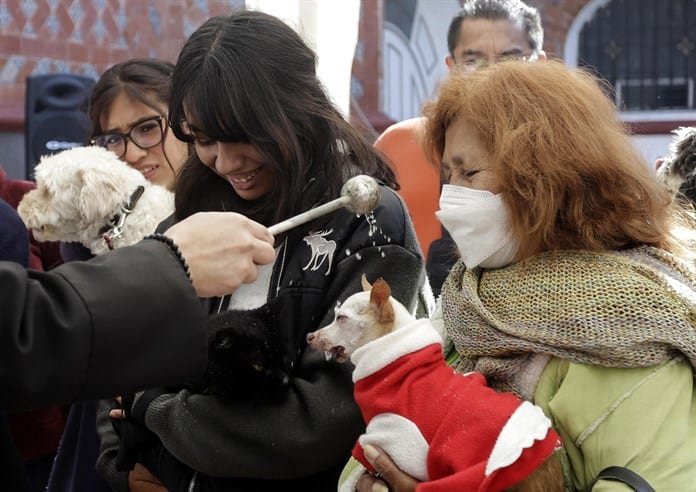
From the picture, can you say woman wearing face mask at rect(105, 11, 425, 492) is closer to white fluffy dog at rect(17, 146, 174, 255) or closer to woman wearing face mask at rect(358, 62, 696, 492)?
woman wearing face mask at rect(358, 62, 696, 492)

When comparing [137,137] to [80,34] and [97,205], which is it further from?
[80,34]

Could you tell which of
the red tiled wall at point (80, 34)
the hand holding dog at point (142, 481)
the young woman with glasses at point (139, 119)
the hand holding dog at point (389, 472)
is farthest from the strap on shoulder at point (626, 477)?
the red tiled wall at point (80, 34)

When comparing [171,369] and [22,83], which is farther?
[22,83]

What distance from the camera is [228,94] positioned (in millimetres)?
1973

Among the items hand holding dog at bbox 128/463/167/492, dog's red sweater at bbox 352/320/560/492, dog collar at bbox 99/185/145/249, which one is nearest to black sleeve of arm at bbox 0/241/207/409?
dog's red sweater at bbox 352/320/560/492

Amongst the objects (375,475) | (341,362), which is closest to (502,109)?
(341,362)

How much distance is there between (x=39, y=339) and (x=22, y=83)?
702cm

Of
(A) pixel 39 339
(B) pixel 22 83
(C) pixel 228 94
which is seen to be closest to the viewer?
(A) pixel 39 339

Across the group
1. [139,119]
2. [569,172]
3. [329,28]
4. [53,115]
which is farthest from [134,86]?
[53,115]

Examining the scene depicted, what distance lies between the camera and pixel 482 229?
66.6 inches

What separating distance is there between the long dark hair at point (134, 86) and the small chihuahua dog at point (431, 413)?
5.71ft

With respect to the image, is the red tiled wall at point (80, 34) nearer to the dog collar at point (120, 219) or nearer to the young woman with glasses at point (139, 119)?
the young woman with glasses at point (139, 119)

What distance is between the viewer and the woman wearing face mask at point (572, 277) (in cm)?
151

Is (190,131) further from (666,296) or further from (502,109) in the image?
(666,296)
